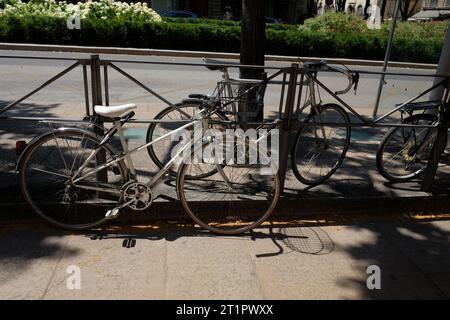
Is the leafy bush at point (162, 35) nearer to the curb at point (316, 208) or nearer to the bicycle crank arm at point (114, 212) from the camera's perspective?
the curb at point (316, 208)

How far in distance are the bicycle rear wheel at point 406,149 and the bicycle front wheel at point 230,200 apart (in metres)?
1.41

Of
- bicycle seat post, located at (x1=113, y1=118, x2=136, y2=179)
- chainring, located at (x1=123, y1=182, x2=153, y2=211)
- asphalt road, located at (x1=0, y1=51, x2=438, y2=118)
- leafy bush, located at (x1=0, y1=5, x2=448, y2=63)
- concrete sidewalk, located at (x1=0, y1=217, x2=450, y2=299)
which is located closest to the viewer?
concrete sidewalk, located at (x1=0, y1=217, x2=450, y2=299)

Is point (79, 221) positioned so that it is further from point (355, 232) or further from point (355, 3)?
point (355, 3)

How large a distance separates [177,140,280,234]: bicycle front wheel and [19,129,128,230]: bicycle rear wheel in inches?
27.8

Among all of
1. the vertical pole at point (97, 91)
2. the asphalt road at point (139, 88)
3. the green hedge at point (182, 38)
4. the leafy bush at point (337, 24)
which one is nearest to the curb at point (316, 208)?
the vertical pole at point (97, 91)

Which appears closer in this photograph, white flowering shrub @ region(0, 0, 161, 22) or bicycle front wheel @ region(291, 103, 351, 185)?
bicycle front wheel @ region(291, 103, 351, 185)

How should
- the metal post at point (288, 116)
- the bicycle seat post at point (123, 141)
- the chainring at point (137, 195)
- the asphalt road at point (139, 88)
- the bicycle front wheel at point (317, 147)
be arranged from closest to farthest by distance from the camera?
Result: the bicycle seat post at point (123, 141) < the chainring at point (137, 195) < the metal post at point (288, 116) < the bicycle front wheel at point (317, 147) < the asphalt road at point (139, 88)

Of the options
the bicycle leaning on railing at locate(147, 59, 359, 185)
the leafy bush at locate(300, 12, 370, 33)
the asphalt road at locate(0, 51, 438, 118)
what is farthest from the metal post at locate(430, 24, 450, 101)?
the leafy bush at locate(300, 12, 370, 33)

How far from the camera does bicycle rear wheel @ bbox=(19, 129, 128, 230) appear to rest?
10.9 feet

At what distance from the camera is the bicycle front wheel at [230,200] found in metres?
3.64

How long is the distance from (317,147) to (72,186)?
2645 mm

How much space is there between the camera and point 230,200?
12.6ft

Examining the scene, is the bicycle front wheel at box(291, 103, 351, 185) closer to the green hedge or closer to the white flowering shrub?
the green hedge
